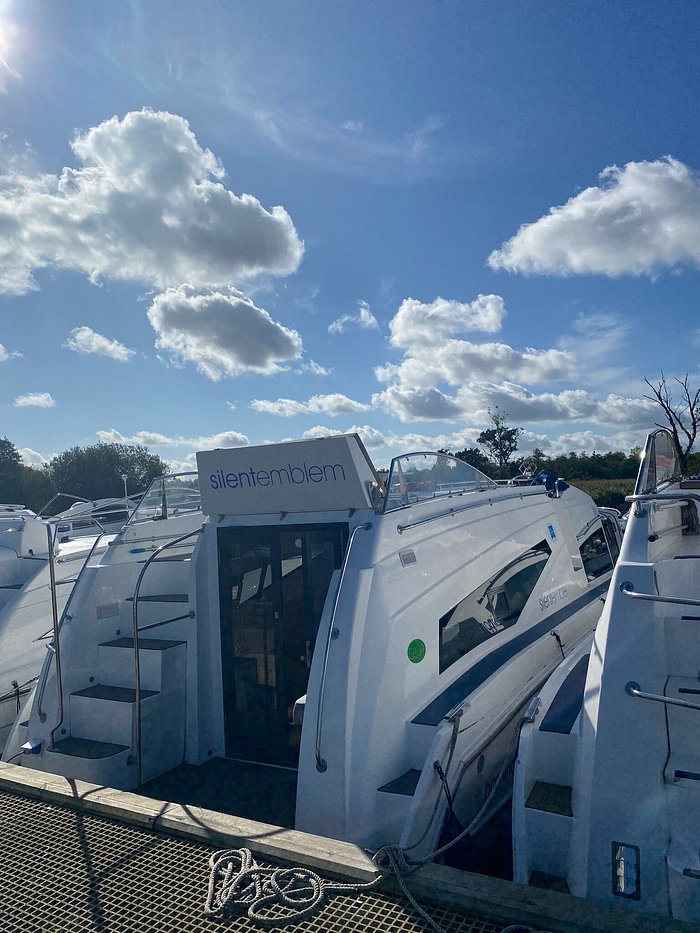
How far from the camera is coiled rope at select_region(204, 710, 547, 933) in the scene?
2797 millimetres

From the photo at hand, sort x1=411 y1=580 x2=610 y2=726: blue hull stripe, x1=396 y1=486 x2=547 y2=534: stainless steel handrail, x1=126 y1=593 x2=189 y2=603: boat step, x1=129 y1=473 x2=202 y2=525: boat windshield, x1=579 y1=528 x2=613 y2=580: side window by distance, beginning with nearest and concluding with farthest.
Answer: x1=411 y1=580 x2=610 y2=726: blue hull stripe
x1=396 y1=486 x2=547 y2=534: stainless steel handrail
x1=126 y1=593 x2=189 y2=603: boat step
x1=129 y1=473 x2=202 y2=525: boat windshield
x1=579 y1=528 x2=613 y2=580: side window

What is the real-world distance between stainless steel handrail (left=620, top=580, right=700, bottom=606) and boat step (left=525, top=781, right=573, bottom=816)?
1.20 m

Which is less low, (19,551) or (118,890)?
(19,551)

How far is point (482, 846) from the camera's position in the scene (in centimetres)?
426

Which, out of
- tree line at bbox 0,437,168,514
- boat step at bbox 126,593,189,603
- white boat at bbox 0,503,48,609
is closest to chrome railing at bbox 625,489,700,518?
boat step at bbox 126,593,189,603

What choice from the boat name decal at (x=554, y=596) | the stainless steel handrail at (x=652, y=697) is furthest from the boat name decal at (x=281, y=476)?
the boat name decal at (x=554, y=596)

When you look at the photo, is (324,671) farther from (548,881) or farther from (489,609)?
(489,609)

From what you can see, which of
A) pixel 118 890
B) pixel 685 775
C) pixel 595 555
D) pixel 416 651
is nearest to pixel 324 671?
pixel 416 651

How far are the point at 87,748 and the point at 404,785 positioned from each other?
8.68 feet

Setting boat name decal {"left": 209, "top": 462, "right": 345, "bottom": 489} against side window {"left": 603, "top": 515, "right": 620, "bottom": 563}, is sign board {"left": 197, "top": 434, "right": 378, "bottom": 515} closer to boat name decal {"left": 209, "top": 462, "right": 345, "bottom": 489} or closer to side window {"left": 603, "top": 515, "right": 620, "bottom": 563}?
boat name decal {"left": 209, "top": 462, "right": 345, "bottom": 489}

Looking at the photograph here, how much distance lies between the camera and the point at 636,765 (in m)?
3.02

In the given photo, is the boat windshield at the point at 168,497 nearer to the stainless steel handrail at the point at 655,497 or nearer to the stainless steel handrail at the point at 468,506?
the stainless steel handrail at the point at 468,506

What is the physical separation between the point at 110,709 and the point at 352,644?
2.38 meters

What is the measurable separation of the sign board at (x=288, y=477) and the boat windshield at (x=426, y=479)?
0.19 metres
